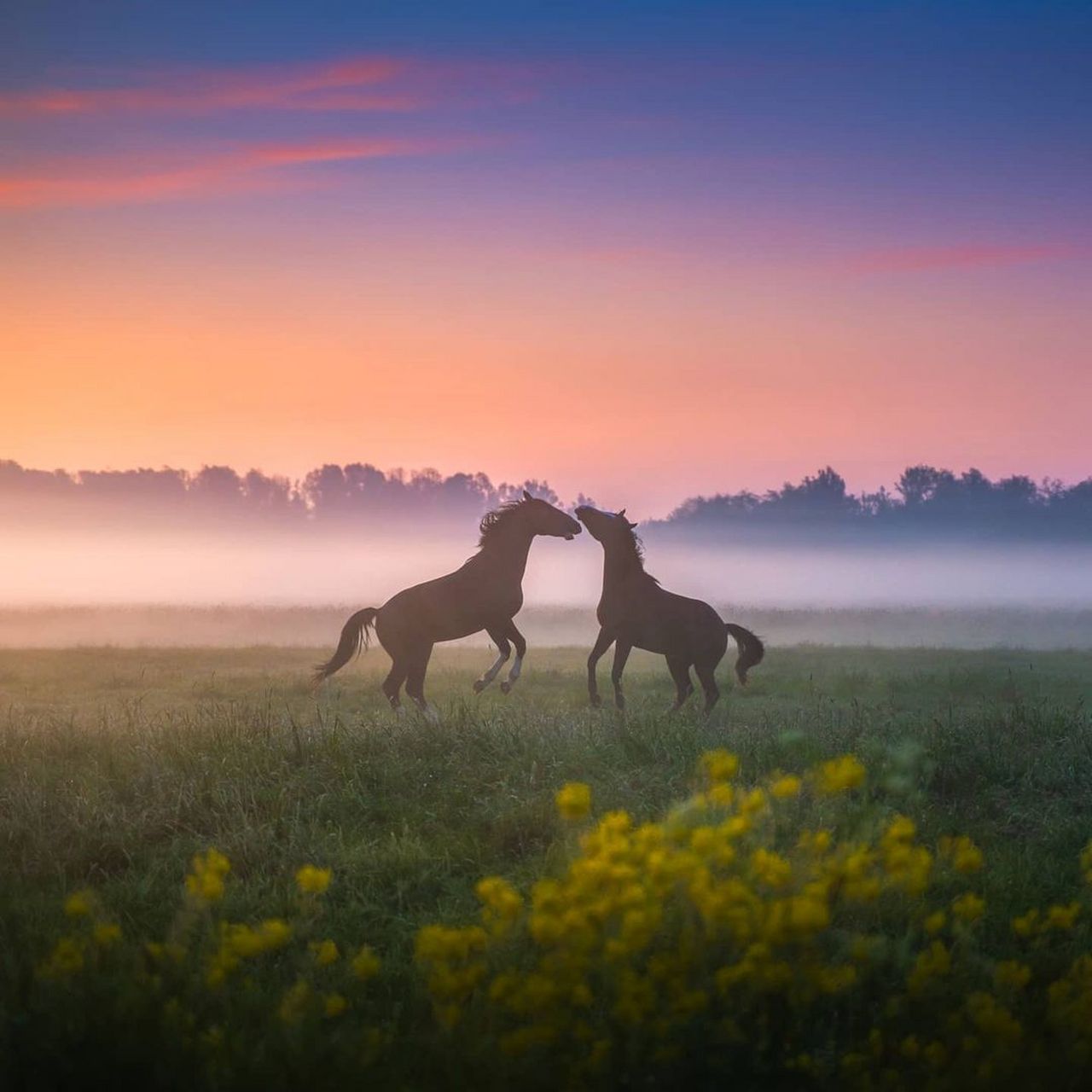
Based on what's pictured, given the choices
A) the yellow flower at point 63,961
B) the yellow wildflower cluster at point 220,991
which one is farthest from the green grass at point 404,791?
the yellow flower at point 63,961

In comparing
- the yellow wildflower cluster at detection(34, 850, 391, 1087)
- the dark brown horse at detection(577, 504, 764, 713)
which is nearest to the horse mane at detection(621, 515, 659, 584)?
the dark brown horse at detection(577, 504, 764, 713)

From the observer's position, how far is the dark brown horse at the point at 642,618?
13836 millimetres

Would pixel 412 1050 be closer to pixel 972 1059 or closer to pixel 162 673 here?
pixel 972 1059

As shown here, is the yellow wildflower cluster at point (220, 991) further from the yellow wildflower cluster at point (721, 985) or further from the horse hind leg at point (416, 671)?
the horse hind leg at point (416, 671)

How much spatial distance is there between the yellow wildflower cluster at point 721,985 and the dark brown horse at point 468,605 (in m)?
8.88

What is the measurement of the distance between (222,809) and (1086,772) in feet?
21.4

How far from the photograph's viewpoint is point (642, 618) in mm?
13875

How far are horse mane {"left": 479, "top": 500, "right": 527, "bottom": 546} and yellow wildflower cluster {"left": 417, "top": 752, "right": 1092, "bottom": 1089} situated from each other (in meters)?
9.25

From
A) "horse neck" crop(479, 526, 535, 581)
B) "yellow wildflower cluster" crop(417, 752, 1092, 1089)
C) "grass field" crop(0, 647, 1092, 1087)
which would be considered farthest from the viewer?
"horse neck" crop(479, 526, 535, 581)

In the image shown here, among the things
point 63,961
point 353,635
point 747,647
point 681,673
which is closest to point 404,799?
point 63,961

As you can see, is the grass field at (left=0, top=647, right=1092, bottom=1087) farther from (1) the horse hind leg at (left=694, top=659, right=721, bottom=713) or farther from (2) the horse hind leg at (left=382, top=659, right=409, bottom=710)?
(2) the horse hind leg at (left=382, top=659, right=409, bottom=710)

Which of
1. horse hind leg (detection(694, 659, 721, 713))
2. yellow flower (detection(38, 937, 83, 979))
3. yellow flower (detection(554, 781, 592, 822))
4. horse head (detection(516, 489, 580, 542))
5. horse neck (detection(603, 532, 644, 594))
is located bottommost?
yellow flower (detection(38, 937, 83, 979))

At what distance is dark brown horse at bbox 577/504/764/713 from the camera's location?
13.8 m

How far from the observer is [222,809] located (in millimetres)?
7590
